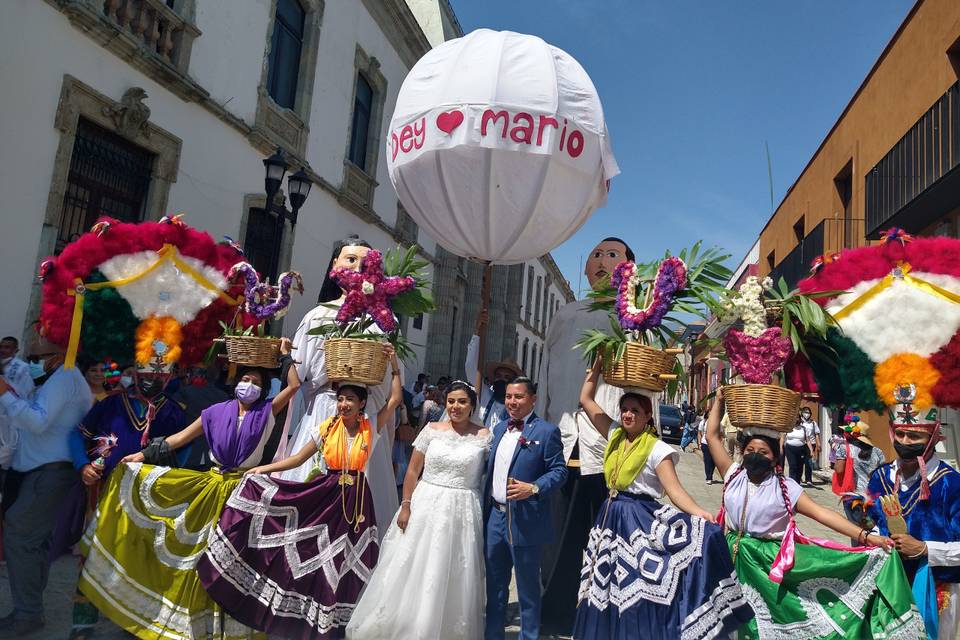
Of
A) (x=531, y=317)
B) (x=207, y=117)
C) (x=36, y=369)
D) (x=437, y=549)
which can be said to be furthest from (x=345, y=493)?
(x=531, y=317)

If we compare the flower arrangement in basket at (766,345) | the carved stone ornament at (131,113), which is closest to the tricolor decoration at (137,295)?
the flower arrangement in basket at (766,345)

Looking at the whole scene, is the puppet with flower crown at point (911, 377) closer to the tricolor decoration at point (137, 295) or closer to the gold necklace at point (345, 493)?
the gold necklace at point (345, 493)

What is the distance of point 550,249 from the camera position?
4.98 meters

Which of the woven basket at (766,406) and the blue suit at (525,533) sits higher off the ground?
the woven basket at (766,406)

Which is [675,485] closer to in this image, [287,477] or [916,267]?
[916,267]

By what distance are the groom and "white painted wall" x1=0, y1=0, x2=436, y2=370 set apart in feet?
18.8

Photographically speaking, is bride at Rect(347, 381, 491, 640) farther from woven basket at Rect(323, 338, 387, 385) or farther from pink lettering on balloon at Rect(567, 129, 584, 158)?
pink lettering on balloon at Rect(567, 129, 584, 158)

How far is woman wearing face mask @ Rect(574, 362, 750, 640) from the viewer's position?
3.19 metres

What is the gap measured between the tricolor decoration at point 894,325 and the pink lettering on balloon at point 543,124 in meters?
1.80

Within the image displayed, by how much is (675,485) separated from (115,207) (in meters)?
7.67

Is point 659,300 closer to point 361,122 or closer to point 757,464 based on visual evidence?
point 757,464

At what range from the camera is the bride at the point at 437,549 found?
3658 millimetres

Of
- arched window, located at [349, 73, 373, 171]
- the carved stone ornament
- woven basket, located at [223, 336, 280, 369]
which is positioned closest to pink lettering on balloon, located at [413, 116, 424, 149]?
woven basket, located at [223, 336, 280, 369]

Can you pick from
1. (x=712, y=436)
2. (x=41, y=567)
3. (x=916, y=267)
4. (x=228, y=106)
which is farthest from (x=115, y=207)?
(x=916, y=267)
